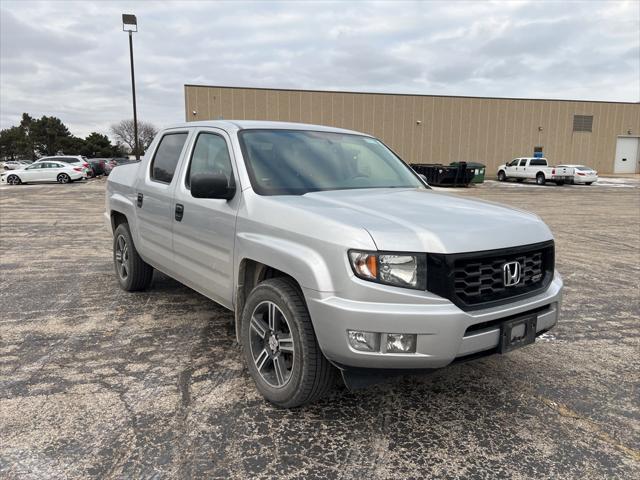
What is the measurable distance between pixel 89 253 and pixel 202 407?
5676 mm

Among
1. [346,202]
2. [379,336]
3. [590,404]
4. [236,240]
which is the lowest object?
[590,404]

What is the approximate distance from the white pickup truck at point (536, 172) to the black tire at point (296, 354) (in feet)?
114

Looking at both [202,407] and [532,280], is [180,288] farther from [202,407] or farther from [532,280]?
[532,280]

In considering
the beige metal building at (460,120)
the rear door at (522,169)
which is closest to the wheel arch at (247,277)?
the beige metal building at (460,120)

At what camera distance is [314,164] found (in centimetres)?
380

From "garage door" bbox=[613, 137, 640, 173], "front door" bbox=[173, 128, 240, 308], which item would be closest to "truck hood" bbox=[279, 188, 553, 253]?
"front door" bbox=[173, 128, 240, 308]

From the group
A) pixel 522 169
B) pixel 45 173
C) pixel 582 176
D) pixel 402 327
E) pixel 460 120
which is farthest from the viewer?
pixel 460 120

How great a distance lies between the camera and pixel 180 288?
19.0 ft

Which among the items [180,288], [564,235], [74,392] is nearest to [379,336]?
[74,392]

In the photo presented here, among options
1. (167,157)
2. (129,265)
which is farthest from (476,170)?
(167,157)

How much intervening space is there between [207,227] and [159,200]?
101cm

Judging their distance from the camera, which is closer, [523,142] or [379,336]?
[379,336]

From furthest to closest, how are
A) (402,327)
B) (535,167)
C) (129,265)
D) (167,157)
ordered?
(535,167)
(129,265)
(167,157)
(402,327)

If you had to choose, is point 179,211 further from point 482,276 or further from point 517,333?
point 517,333
